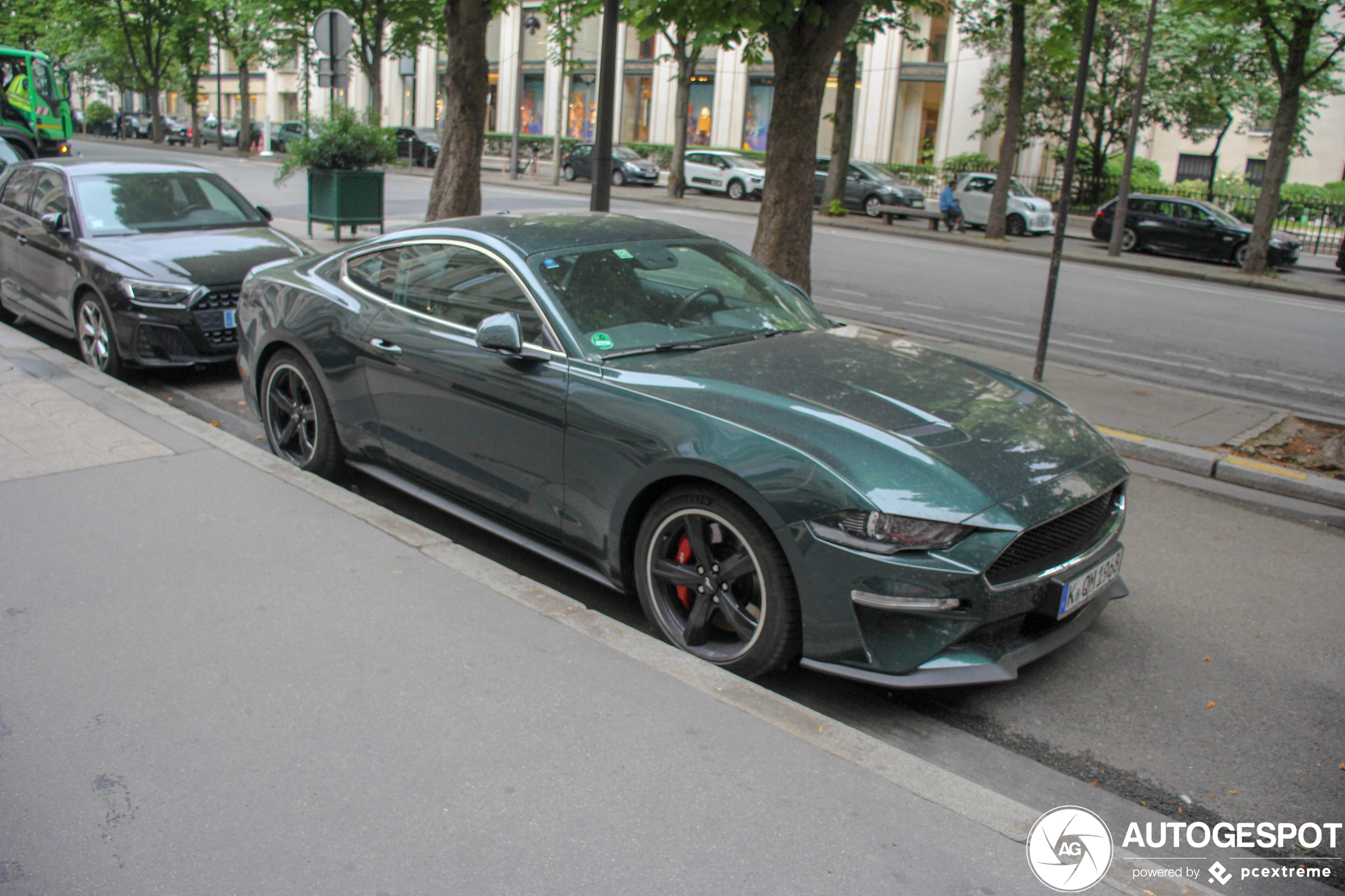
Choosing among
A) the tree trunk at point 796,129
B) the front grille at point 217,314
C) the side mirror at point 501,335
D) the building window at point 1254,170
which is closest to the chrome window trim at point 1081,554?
the side mirror at point 501,335

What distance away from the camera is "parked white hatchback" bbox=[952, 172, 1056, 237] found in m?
28.2

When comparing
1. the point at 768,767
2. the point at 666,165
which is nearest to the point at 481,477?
the point at 768,767

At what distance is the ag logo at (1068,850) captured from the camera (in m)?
2.59

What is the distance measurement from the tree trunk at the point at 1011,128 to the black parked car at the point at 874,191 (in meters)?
3.66

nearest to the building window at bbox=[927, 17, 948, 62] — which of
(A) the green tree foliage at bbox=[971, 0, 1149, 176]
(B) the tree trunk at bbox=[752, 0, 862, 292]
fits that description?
(A) the green tree foliage at bbox=[971, 0, 1149, 176]

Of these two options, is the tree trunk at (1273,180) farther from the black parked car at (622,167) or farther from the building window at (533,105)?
the building window at (533,105)

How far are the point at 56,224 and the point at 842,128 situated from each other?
23.3m

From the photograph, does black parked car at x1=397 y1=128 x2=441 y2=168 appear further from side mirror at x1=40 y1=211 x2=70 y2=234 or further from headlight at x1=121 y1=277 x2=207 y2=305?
headlight at x1=121 y1=277 x2=207 y2=305

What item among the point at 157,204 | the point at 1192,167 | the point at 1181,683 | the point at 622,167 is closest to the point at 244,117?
the point at 622,167

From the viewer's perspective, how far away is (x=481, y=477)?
4.60 meters

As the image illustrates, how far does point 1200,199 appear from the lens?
109ft

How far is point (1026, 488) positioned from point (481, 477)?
88.6 inches

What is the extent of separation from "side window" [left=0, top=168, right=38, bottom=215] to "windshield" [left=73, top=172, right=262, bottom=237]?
722mm

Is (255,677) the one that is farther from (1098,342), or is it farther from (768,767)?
(1098,342)
